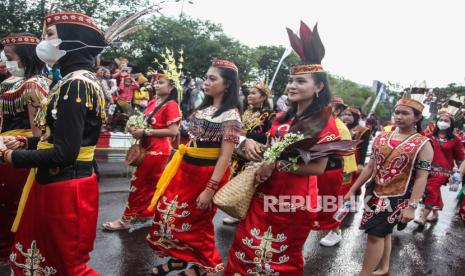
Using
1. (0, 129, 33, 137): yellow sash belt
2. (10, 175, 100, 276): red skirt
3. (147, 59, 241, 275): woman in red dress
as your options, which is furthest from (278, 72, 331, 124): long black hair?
(0, 129, 33, 137): yellow sash belt

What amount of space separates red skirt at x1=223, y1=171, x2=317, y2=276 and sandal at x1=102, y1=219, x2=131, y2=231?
2.51m

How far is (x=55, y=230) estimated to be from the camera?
2.35 metres

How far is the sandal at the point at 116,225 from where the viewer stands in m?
4.95

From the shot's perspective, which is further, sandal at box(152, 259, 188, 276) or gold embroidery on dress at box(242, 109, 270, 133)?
gold embroidery on dress at box(242, 109, 270, 133)

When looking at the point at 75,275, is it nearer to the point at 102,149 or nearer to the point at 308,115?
the point at 308,115

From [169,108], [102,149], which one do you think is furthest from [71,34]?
[102,149]

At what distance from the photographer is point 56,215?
2342 millimetres

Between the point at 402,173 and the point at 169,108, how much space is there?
266 cm

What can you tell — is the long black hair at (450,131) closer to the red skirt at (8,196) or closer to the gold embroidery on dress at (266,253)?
the gold embroidery on dress at (266,253)

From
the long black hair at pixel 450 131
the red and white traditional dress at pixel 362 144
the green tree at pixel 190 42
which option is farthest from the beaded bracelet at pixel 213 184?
the green tree at pixel 190 42

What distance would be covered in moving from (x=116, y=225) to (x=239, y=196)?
2688mm

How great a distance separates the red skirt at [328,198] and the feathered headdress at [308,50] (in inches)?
80.2

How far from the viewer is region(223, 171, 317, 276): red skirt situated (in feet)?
9.17

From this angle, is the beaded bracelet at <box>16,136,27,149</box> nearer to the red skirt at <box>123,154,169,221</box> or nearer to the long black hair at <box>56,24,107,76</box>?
the long black hair at <box>56,24,107,76</box>
